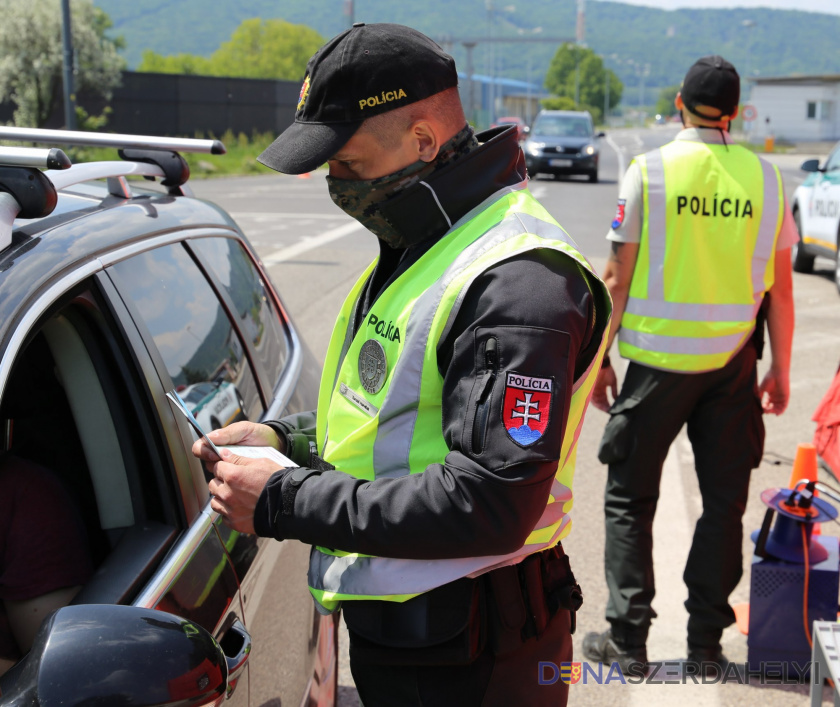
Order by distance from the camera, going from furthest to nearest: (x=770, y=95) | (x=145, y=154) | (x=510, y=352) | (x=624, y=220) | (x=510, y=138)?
(x=770, y=95) → (x=624, y=220) → (x=145, y=154) → (x=510, y=138) → (x=510, y=352)

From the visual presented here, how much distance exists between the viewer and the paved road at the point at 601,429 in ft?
10.9

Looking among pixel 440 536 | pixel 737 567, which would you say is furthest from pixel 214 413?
pixel 737 567

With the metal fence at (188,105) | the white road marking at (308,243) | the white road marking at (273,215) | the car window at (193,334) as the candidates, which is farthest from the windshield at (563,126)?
the car window at (193,334)

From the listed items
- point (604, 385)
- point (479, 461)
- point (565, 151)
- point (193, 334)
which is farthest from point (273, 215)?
point (479, 461)

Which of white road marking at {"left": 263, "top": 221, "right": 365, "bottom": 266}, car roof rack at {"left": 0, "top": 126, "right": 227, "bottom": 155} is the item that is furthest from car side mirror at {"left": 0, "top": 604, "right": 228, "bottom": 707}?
white road marking at {"left": 263, "top": 221, "right": 365, "bottom": 266}

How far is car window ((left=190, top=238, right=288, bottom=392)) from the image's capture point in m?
2.69

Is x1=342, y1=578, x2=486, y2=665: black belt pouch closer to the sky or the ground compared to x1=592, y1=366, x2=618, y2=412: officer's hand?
closer to the sky

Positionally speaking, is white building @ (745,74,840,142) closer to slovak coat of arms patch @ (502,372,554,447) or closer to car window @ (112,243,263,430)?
car window @ (112,243,263,430)

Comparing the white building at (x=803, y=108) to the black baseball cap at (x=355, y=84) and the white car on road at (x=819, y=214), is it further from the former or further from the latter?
the black baseball cap at (x=355, y=84)

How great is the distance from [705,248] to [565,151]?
22.6 meters

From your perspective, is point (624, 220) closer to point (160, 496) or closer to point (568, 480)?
point (568, 480)

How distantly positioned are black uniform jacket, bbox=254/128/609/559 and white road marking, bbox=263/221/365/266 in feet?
32.5

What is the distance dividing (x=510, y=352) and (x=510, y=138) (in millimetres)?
557

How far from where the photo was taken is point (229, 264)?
2.81 metres
